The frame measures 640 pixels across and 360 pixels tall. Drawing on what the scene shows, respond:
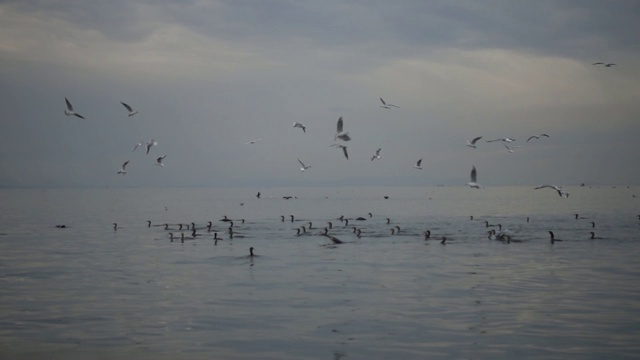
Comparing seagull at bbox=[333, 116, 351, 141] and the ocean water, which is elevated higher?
seagull at bbox=[333, 116, 351, 141]

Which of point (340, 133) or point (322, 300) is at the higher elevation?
point (340, 133)

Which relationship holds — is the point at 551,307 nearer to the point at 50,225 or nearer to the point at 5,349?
the point at 5,349

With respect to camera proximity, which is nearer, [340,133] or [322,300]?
[322,300]

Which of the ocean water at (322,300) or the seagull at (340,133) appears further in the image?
the seagull at (340,133)

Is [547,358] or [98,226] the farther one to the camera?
[98,226]

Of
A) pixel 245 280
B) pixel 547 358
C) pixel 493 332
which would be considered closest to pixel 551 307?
pixel 493 332

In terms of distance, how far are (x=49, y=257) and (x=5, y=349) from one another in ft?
70.0

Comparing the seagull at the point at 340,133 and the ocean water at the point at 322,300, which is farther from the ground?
the seagull at the point at 340,133

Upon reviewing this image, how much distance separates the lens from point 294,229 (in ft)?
192

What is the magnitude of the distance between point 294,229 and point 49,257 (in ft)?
79.8

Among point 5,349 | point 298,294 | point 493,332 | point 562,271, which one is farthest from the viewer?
point 562,271

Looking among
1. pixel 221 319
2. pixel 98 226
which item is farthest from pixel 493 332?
pixel 98 226

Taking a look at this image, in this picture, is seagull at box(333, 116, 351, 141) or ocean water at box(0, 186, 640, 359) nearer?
ocean water at box(0, 186, 640, 359)

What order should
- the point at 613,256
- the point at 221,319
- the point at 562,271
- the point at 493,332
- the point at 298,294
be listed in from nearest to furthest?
the point at 493,332, the point at 221,319, the point at 298,294, the point at 562,271, the point at 613,256
